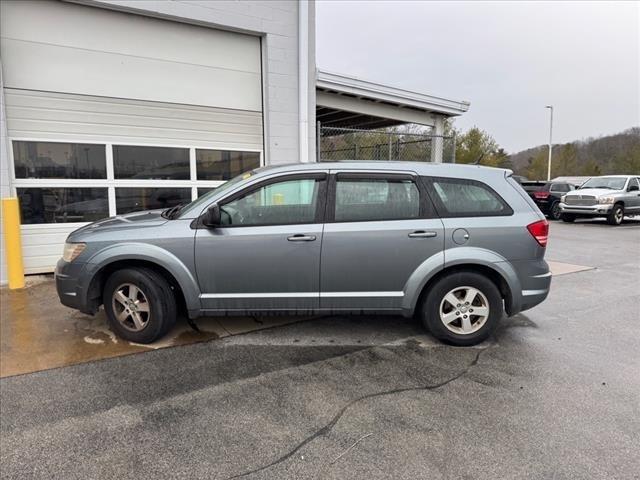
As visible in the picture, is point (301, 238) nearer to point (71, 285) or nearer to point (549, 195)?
point (71, 285)

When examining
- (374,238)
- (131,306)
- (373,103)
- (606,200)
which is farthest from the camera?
(606,200)

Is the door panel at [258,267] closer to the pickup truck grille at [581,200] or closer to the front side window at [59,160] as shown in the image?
the front side window at [59,160]

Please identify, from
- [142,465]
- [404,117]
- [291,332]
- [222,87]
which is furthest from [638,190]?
[142,465]

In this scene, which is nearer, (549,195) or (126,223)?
(126,223)

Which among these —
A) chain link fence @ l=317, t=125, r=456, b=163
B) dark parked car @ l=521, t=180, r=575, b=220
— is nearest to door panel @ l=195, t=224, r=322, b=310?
chain link fence @ l=317, t=125, r=456, b=163

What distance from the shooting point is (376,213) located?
4.14 meters

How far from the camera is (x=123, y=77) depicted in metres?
7.16

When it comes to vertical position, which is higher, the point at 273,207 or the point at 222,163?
the point at 222,163

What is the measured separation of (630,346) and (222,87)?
7266 mm

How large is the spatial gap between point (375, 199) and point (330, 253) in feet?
2.28

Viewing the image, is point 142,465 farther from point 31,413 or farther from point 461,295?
point 461,295

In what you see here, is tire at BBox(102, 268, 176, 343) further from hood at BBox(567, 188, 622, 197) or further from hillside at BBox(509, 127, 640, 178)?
hillside at BBox(509, 127, 640, 178)

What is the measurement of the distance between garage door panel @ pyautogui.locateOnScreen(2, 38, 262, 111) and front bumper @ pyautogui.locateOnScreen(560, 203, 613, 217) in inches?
540

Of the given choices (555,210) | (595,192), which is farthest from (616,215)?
(555,210)
